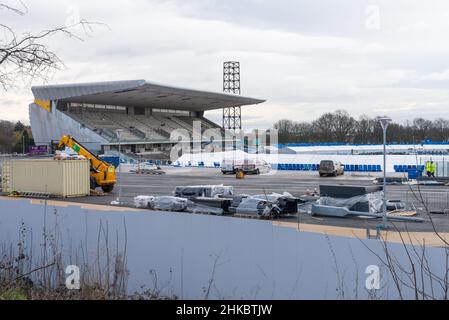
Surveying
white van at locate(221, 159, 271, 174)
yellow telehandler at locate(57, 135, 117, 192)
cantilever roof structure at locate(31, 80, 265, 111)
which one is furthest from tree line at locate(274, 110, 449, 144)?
yellow telehandler at locate(57, 135, 117, 192)

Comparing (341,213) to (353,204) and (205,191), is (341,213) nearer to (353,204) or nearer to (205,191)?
(353,204)

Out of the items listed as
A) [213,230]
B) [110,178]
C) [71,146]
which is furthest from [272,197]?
[71,146]

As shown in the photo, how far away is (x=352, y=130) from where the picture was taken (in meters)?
123

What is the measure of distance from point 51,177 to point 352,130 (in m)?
103

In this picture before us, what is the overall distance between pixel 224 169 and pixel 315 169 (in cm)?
921

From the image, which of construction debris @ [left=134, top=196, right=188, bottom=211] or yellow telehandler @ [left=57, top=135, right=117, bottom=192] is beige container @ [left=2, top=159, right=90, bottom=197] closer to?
→ yellow telehandler @ [left=57, top=135, right=117, bottom=192]

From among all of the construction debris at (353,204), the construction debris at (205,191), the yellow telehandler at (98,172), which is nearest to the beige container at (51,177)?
the yellow telehandler at (98,172)

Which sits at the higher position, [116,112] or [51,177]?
[116,112]

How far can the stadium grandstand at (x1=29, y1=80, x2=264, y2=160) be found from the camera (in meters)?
76.4

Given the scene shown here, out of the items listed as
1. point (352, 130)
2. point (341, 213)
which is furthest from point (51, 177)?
point (352, 130)

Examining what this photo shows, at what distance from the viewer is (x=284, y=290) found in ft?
33.8

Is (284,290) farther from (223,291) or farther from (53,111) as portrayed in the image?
(53,111)

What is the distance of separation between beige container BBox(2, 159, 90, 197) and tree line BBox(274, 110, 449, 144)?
91.5 m

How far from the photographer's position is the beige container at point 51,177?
26.6 metres
